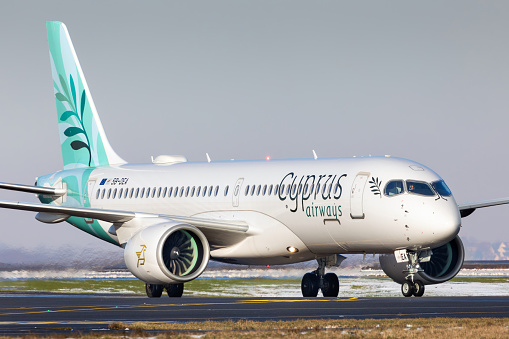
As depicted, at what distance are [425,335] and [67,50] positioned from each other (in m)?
30.1

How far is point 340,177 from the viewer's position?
33250mm

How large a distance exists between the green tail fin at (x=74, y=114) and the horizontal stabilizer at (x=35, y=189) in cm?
210

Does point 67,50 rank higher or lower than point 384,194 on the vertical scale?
higher

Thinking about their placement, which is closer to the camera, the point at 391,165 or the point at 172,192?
the point at 391,165

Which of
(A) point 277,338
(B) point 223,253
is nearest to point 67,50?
(B) point 223,253

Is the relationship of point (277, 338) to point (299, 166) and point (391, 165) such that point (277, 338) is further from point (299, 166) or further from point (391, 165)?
point (299, 166)

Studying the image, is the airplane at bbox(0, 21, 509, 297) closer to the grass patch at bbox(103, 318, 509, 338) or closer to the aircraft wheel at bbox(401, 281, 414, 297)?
the aircraft wheel at bbox(401, 281, 414, 297)

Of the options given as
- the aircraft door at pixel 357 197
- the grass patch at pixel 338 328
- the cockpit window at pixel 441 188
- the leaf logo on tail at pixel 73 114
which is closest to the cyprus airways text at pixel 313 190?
the aircraft door at pixel 357 197

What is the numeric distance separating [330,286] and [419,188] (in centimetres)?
640

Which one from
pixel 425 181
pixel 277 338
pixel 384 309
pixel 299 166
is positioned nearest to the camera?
pixel 277 338

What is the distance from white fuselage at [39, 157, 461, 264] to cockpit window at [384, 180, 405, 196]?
16 centimetres

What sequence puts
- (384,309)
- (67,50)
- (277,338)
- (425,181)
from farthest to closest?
(67,50) < (425,181) < (384,309) < (277,338)

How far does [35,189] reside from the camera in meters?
40.5

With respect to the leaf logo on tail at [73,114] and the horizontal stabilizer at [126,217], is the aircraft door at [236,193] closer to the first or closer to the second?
the horizontal stabilizer at [126,217]
